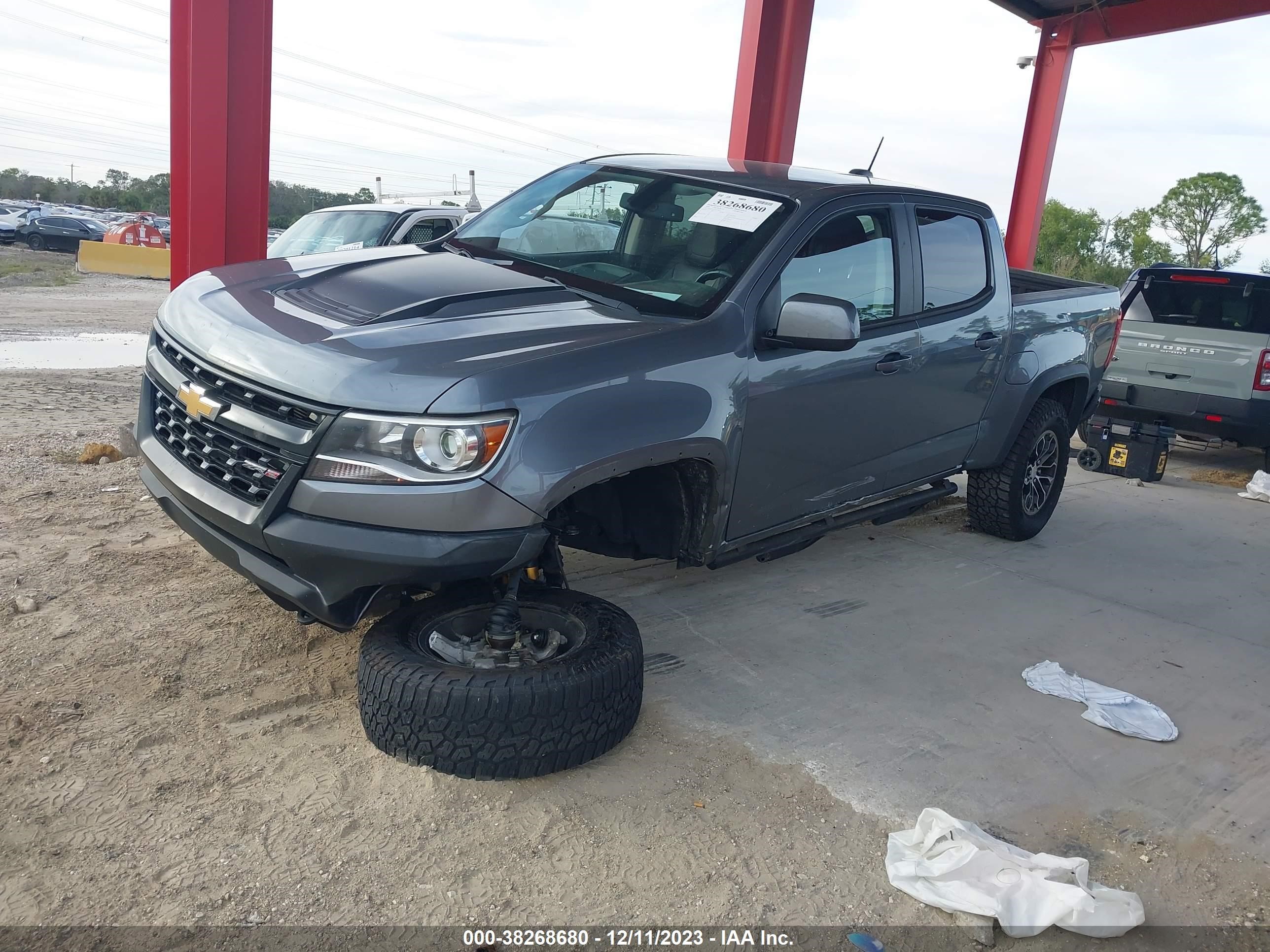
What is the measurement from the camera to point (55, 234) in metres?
27.5

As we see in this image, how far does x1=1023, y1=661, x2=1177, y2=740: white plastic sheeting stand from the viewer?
3779 mm

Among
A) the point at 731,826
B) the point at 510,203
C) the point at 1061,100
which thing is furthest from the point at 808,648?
the point at 1061,100

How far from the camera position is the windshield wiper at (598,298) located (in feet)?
11.7

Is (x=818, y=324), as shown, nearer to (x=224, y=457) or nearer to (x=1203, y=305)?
(x=224, y=457)

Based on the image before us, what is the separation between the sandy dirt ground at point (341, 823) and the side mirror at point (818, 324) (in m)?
1.40

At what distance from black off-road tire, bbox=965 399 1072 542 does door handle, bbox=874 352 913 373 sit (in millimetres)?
1455

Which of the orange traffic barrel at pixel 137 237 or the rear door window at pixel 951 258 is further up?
the rear door window at pixel 951 258

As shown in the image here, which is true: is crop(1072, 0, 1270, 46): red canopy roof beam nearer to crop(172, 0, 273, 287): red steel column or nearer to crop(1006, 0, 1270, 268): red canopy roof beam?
crop(1006, 0, 1270, 268): red canopy roof beam

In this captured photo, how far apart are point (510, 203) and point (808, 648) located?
2387 mm

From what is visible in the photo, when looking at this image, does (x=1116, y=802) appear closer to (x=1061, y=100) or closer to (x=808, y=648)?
(x=808, y=648)

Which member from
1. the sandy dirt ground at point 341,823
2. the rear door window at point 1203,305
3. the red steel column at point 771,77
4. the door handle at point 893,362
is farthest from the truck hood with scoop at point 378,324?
the rear door window at point 1203,305

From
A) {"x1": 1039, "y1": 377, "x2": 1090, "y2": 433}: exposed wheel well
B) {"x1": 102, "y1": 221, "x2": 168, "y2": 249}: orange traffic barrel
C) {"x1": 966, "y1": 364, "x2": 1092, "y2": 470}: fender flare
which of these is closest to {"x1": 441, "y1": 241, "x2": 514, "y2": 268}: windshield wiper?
{"x1": 966, "y1": 364, "x2": 1092, "y2": 470}: fender flare

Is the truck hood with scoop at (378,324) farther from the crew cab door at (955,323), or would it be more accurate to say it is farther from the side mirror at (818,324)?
the crew cab door at (955,323)

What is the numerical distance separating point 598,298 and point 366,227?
7203mm
